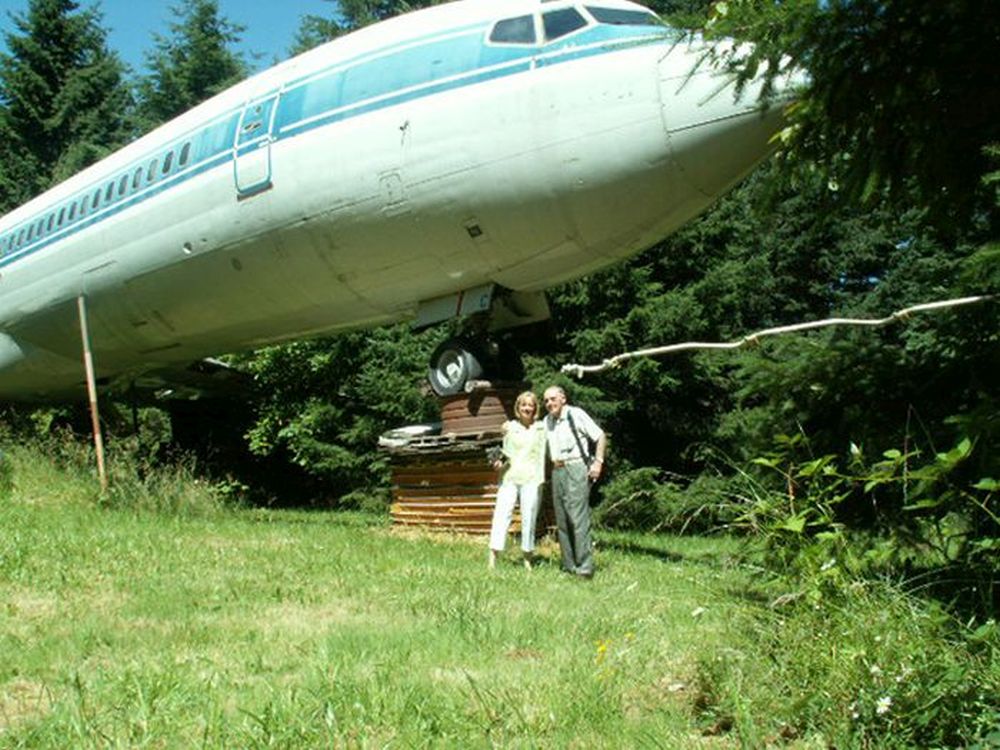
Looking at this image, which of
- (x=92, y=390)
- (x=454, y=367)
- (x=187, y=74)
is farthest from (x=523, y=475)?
(x=187, y=74)

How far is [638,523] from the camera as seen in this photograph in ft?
45.7

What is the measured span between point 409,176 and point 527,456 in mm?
2637

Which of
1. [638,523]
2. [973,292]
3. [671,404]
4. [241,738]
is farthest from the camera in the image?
[671,404]

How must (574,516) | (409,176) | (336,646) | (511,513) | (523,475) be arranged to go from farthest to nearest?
(409,176) < (523,475) < (511,513) < (574,516) < (336,646)

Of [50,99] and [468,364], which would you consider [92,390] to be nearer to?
[468,364]

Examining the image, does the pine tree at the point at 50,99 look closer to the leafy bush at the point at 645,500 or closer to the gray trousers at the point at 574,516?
the leafy bush at the point at 645,500

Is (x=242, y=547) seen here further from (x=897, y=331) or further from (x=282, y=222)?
(x=897, y=331)

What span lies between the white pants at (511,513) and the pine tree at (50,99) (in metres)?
29.6

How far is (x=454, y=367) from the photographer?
9.52 metres

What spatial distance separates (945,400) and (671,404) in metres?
10.8

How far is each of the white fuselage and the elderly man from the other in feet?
5.49

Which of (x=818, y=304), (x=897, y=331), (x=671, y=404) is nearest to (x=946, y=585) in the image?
(x=671, y=404)

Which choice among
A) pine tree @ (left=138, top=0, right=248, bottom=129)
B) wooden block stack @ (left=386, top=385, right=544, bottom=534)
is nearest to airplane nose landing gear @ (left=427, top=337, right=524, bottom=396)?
wooden block stack @ (left=386, top=385, right=544, bottom=534)

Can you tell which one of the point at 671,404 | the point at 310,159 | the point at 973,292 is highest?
the point at 310,159
